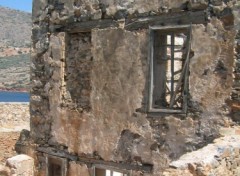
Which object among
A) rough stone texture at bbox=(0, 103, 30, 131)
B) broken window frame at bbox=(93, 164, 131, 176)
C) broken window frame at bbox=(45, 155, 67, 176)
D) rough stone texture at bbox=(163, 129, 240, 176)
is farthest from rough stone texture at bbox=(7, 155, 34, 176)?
rough stone texture at bbox=(0, 103, 30, 131)

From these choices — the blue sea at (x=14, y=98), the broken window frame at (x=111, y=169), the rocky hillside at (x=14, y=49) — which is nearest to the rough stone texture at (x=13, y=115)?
the broken window frame at (x=111, y=169)

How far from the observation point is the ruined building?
689 centimetres

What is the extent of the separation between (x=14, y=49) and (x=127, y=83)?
279 feet

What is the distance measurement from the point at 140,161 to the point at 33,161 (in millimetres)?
2824

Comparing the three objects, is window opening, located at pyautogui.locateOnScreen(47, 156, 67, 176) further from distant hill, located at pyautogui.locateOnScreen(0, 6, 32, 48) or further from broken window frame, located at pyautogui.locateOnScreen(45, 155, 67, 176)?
distant hill, located at pyautogui.locateOnScreen(0, 6, 32, 48)

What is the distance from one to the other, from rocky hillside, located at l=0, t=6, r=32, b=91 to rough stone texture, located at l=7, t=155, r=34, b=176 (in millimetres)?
63692

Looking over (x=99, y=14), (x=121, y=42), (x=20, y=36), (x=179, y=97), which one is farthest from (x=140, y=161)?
(x=20, y=36)

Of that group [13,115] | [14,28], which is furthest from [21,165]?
[14,28]

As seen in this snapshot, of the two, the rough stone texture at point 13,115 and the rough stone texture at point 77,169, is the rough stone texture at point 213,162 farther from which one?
the rough stone texture at point 13,115

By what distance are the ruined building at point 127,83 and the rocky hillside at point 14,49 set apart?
64.2 m

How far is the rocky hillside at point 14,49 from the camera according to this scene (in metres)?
80.4

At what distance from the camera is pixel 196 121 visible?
7059 mm

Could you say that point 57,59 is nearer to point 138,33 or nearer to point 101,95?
point 101,95

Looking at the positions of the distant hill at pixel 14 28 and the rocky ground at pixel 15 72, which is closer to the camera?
the rocky ground at pixel 15 72
